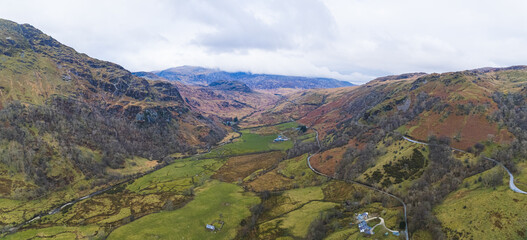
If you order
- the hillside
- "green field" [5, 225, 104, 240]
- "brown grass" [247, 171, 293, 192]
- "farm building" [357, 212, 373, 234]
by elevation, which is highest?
the hillside

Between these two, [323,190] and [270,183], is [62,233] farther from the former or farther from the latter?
[323,190]

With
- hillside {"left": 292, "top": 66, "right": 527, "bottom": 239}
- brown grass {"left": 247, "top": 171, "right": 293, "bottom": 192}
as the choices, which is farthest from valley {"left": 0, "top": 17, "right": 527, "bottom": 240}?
brown grass {"left": 247, "top": 171, "right": 293, "bottom": 192}

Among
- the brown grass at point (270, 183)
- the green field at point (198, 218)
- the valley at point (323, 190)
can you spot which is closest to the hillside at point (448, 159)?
the valley at point (323, 190)

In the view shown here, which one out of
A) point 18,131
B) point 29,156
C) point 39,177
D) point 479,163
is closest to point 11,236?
point 39,177

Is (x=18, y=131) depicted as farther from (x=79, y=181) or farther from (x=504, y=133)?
(x=504, y=133)

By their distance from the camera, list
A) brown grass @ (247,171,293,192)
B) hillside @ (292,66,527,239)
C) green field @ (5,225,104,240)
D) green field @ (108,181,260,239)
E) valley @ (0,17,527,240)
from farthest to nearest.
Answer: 1. brown grass @ (247,171,293,192)
2. green field @ (108,181,260,239)
3. green field @ (5,225,104,240)
4. valley @ (0,17,527,240)
5. hillside @ (292,66,527,239)

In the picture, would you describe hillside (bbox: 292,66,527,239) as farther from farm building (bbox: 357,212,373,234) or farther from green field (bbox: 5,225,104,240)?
green field (bbox: 5,225,104,240)

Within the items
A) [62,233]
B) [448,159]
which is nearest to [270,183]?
[448,159]

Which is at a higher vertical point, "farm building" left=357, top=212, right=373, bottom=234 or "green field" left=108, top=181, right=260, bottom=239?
"farm building" left=357, top=212, right=373, bottom=234
